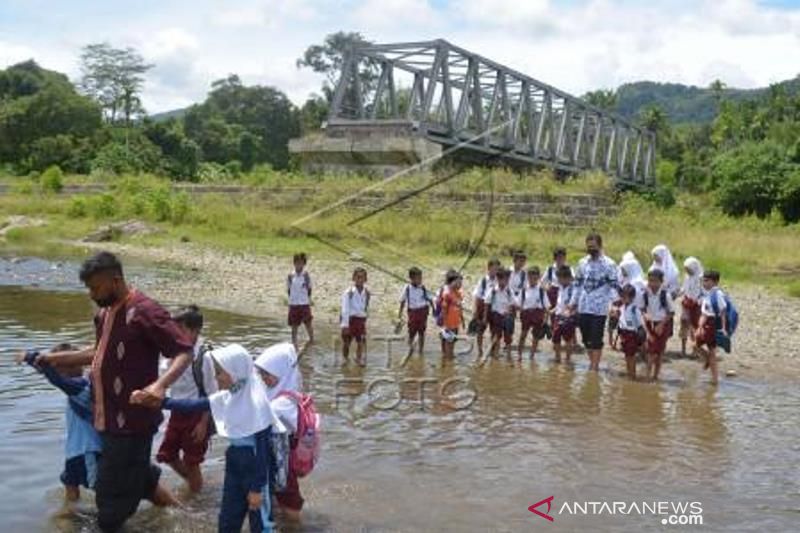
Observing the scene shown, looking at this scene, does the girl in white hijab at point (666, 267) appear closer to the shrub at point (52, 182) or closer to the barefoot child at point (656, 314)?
the barefoot child at point (656, 314)

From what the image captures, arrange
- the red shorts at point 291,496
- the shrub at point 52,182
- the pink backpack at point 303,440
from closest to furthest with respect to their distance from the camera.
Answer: the pink backpack at point 303,440 → the red shorts at point 291,496 → the shrub at point 52,182

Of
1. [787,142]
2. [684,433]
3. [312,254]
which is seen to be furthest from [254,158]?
[684,433]

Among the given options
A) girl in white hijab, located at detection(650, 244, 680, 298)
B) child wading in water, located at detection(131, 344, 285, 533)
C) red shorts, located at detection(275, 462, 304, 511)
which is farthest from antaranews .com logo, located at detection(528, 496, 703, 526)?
girl in white hijab, located at detection(650, 244, 680, 298)

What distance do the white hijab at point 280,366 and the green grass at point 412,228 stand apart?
50.9 feet

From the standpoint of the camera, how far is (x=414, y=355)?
12422 millimetres

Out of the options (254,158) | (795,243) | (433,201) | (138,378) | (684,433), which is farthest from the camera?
(254,158)

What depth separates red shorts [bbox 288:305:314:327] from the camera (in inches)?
476

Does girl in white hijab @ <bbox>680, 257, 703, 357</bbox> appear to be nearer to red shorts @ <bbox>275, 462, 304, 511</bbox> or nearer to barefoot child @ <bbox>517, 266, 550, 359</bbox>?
barefoot child @ <bbox>517, 266, 550, 359</bbox>

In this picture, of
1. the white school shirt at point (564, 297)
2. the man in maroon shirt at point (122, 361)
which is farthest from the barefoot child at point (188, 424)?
the white school shirt at point (564, 297)

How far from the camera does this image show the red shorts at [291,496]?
5.63 m

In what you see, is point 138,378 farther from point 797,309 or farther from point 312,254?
point 312,254

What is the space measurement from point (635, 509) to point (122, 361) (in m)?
3.59

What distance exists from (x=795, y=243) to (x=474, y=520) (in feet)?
69.4

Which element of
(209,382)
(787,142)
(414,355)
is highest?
(787,142)
